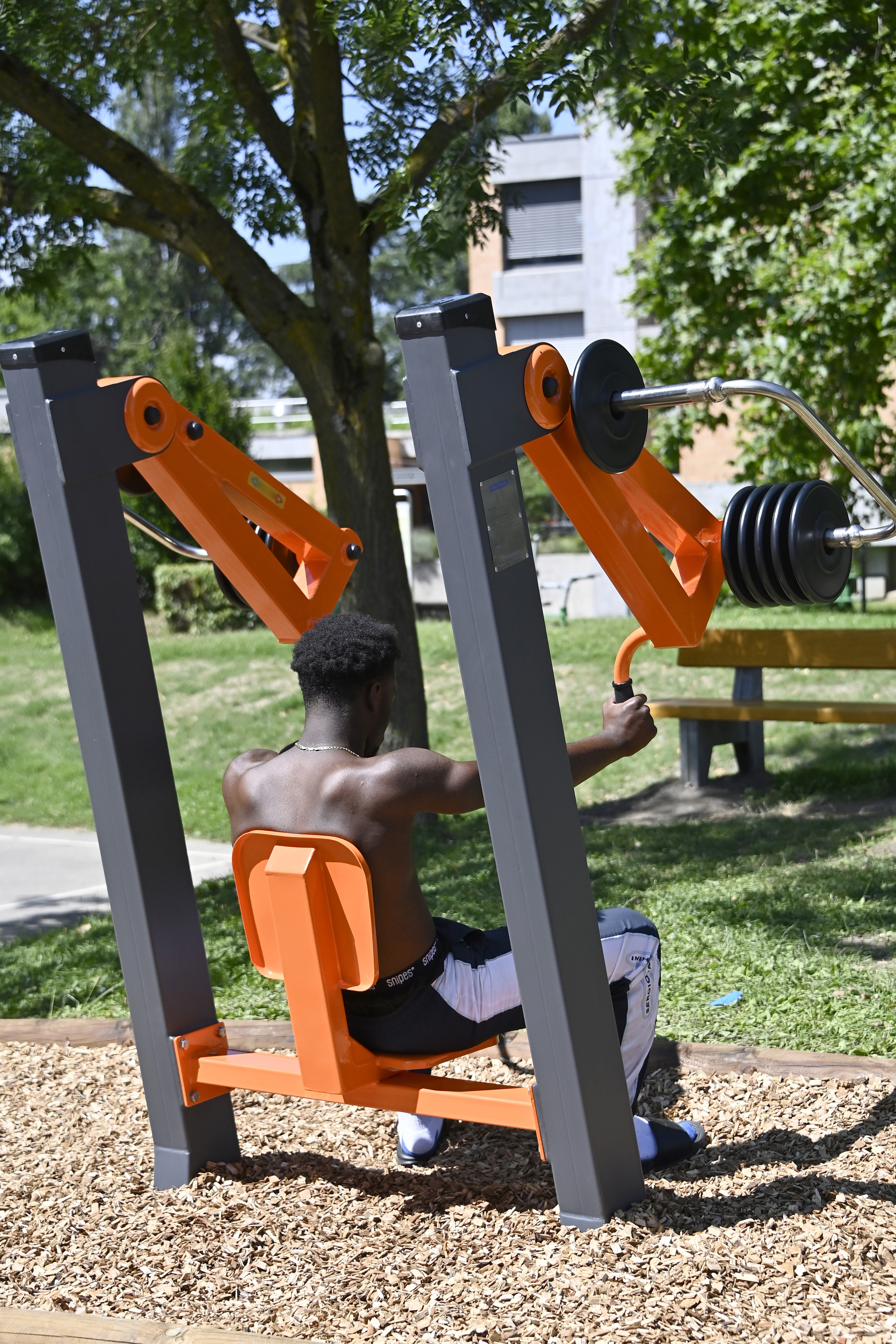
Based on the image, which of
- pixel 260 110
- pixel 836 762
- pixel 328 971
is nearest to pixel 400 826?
pixel 328 971

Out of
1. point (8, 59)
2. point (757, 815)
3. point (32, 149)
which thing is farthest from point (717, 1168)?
point (32, 149)

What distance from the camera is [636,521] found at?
2.73m

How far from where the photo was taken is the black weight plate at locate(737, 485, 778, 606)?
8.64 ft

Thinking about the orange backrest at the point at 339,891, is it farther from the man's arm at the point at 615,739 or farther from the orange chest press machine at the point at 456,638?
the man's arm at the point at 615,739

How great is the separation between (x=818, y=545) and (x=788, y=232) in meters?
7.87

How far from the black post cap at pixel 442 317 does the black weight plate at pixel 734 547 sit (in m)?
0.65

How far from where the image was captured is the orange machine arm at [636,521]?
2.54 m

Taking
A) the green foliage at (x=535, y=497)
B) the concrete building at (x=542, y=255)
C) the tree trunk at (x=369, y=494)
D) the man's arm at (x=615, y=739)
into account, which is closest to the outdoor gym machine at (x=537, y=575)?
the man's arm at (x=615, y=739)

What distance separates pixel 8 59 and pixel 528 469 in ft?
69.8

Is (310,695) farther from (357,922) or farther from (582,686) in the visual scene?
(582,686)

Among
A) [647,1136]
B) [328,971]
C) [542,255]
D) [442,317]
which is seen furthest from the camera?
[542,255]

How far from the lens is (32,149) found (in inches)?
283

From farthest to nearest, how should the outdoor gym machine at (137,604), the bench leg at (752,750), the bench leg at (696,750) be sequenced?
the bench leg at (752,750) < the bench leg at (696,750) < the outdoor gym machine at (137,604)

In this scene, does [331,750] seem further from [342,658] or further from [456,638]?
[456,638]
